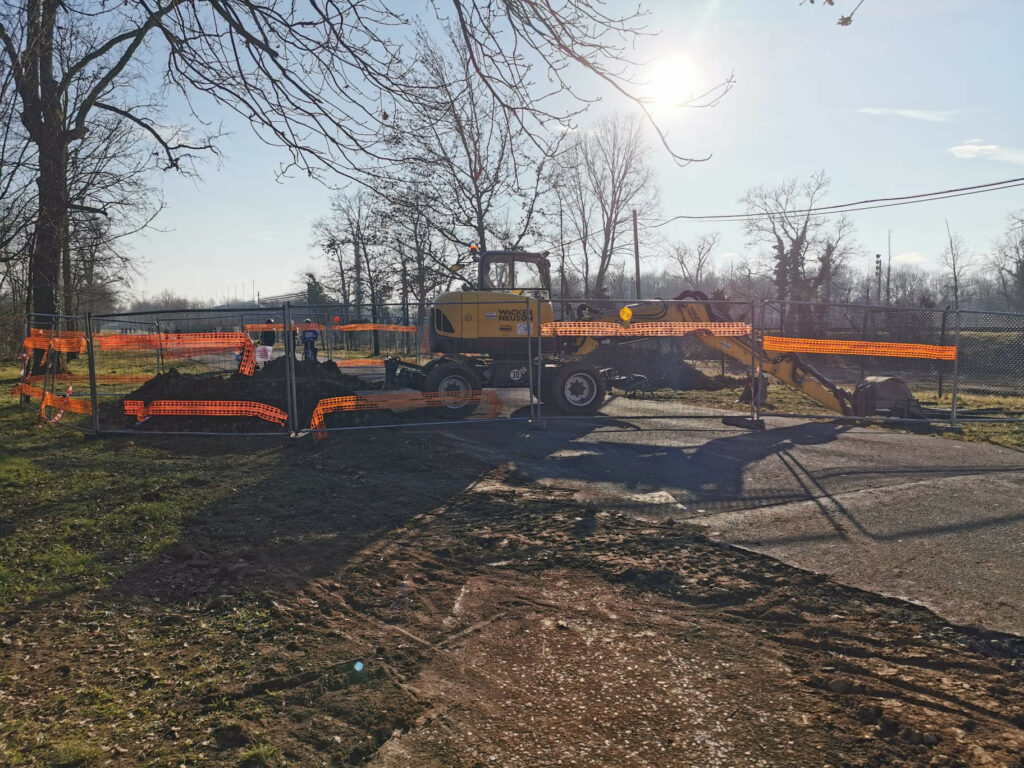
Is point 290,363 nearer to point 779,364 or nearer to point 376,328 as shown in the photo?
point 376,328

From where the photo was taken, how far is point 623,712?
3.10 metres

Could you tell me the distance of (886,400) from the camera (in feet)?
38.3

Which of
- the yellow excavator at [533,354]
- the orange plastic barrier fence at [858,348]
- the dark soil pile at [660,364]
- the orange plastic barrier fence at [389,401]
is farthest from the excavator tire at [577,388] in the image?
the dark soil pile at [660,364]

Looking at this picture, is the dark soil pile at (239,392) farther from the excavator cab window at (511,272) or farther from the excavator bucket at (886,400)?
the excavator bucket at (886,400)

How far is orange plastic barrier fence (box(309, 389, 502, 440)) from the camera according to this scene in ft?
35.0

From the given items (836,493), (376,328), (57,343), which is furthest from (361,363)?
(836,493)

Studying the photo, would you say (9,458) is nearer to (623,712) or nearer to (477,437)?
(477,437)

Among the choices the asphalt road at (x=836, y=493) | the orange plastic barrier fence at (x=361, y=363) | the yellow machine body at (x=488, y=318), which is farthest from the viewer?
the orange plastic barrier fence at (x=361, y=363)

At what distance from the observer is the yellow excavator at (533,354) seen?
11.9 meters

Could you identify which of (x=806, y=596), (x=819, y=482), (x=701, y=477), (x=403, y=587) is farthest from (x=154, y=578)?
(x=819, y=482)

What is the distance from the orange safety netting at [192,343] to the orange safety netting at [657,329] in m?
6.30

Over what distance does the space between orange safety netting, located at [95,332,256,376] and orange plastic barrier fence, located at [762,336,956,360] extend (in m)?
9.71

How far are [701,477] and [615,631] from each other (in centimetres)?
426

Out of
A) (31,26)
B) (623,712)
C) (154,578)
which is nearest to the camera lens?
(623,712)
